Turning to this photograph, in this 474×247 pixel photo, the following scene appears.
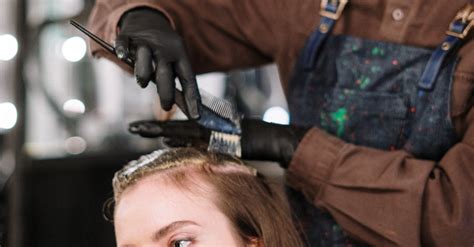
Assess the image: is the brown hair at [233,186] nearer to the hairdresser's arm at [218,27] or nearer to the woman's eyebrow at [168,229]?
the woman's eyebrow at [168,229]

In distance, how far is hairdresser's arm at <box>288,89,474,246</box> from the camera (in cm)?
131

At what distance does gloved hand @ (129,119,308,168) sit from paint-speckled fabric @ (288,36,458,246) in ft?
0.39

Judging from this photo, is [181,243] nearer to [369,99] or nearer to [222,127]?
[222,127]

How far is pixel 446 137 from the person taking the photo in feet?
4.61

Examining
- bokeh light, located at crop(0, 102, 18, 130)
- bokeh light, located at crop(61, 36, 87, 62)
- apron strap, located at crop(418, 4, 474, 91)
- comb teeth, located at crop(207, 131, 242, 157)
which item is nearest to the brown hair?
comb teeth, located at crop(207, 131, 242, 157)

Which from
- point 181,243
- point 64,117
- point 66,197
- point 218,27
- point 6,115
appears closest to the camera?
point 181,243

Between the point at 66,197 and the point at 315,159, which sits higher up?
the point at 315,159

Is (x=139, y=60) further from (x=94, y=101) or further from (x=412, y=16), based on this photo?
(x=94, y=101)

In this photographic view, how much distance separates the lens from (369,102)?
1472 millimetres

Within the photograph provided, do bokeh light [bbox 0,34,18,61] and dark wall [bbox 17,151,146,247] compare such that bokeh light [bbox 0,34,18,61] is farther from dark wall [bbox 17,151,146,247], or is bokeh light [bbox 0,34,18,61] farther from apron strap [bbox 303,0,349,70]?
apron strap [bbox 303,0,349,70]

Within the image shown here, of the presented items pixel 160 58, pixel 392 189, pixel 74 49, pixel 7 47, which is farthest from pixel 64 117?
pixel 392 189

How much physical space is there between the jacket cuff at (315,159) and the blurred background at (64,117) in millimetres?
1335

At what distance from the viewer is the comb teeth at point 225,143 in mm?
1432

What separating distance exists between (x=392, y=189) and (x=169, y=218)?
388mm
